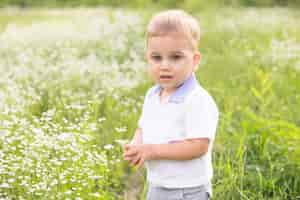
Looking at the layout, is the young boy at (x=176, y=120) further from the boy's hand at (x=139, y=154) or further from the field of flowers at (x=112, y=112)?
the field of flowers at (x=112, y=112)

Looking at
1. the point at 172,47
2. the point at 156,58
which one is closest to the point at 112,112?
the point at 156,58

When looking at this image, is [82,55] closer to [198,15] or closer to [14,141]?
[14,141]

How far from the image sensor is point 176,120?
2783 mm

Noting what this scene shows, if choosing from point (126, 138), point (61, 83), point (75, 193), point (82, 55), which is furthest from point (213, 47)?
point (75, 193)

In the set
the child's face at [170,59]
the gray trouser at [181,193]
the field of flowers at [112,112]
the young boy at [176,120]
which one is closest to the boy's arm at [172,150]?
the young boy at [176,120]

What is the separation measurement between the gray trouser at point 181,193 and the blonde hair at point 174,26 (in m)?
0.72

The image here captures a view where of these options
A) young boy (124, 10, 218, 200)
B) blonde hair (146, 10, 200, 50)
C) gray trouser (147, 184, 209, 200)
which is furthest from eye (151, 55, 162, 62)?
gray trouser (147, 184, 209, 200)

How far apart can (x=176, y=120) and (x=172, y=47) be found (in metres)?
0.36

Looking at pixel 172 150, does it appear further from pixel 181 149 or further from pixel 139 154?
pixel 139 154

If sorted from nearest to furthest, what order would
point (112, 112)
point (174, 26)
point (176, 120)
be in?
point (174, 26), point (176, 120), point (112, 112)

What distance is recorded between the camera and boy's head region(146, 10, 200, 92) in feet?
8.84

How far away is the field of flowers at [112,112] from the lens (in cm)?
359

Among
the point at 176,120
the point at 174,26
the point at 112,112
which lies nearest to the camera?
the point at 174,26

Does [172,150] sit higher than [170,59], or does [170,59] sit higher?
[170,59]
